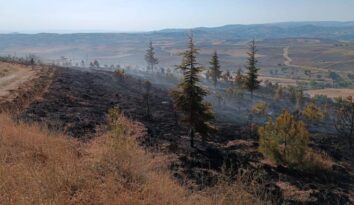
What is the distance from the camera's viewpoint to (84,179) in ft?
25.6

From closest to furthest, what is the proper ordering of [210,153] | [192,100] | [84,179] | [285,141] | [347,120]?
[84,179] < [210,153] < [192,100] < [285,141] < [347,120]

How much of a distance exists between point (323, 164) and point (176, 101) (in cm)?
1429

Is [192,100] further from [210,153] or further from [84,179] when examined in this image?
[84,179]

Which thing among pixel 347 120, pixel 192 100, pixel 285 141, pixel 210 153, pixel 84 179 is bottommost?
pixel 347 120

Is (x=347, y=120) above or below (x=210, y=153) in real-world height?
below

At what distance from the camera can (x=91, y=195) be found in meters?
7.21

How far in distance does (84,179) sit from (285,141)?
28.5 meters

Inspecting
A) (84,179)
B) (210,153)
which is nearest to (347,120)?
(210,153)

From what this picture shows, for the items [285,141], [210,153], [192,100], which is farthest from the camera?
[285,141]

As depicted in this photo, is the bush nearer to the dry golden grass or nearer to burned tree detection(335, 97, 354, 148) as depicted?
burned tree detection(335, 97, 354, 148)

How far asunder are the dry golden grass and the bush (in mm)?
24328

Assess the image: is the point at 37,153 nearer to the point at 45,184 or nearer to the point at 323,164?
the point at 45,184

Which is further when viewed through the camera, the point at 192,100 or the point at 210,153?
the point at 192,100

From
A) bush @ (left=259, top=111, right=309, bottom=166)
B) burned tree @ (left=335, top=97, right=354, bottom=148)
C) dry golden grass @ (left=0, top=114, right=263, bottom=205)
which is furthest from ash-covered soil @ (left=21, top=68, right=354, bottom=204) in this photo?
burned tree @ (left=335, top=97, right=354, bottom=148)
